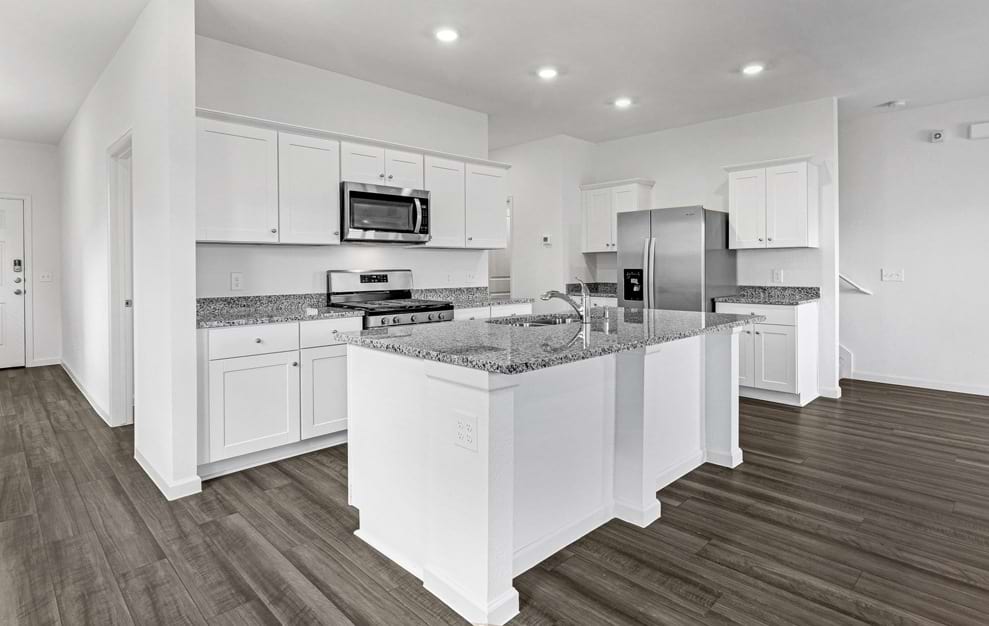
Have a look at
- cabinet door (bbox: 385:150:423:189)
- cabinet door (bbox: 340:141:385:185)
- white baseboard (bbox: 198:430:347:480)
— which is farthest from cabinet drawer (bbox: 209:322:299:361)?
cabinet door (bbox: 385:150:423:189)

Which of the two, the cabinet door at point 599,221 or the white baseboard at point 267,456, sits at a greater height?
the cabinet door at point 599,221

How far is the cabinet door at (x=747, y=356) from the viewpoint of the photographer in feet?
16.2

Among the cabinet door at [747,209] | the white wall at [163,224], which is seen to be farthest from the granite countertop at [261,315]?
the cabinet door at [747,209]

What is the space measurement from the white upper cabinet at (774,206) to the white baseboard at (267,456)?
4.01 metres

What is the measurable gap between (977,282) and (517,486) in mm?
5241

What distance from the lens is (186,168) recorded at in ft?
9.28

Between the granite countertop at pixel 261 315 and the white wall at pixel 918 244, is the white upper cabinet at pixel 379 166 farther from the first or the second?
the white wall at pixel 918 244

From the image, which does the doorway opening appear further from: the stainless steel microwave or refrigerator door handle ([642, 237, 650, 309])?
refrigerator door handle ([642, 237, 650, 309])

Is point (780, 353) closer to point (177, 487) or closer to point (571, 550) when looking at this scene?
point (571, 550)

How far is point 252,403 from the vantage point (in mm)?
3193

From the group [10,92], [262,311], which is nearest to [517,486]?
[262,311]

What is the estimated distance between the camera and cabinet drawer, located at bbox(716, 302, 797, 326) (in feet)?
15.3

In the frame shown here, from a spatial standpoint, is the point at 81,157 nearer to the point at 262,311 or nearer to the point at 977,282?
the point at 262,311

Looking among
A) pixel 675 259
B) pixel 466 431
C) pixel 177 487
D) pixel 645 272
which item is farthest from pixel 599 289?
pixel 466 431
